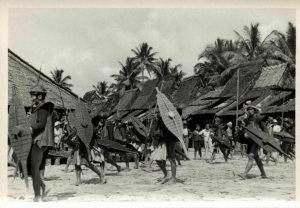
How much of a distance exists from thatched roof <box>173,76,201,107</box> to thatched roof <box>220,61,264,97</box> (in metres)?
2.67

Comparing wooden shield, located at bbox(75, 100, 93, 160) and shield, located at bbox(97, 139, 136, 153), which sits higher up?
wooden shield, located at bbox(75, 100, 93, 160)

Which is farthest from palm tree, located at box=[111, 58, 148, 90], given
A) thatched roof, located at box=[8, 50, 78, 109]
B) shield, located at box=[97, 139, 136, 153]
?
shield, located at box=[97, 139, 136, 153]

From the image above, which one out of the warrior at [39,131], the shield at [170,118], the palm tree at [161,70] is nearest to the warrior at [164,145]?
the shield at [170,118]

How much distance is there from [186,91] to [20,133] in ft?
70.5

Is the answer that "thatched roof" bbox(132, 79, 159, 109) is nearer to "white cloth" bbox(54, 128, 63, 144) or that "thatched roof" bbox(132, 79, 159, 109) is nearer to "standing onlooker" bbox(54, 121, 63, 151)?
"standing onlooker" bbox(54, 121, 63, 151)

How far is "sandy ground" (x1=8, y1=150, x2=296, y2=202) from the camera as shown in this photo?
833cm

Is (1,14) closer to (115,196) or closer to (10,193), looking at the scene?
(10,193)

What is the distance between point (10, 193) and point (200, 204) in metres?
3.48

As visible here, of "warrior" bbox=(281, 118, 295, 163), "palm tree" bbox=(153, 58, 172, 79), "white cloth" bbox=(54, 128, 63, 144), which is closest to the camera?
"warrior" bbox=(281, 118, 295, 163)

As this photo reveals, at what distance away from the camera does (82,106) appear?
31.6ft

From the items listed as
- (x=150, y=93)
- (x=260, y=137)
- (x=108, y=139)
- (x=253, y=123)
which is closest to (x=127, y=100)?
(x=150, y=93)

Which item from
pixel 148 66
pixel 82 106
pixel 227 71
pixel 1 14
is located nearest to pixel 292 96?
pixel 227 71

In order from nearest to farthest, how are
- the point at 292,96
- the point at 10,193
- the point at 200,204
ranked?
the point at 200,204, the point at 10,193, the point at 292,96

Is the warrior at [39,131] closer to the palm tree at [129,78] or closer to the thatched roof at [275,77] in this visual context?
the thatched roof at [275,77]
